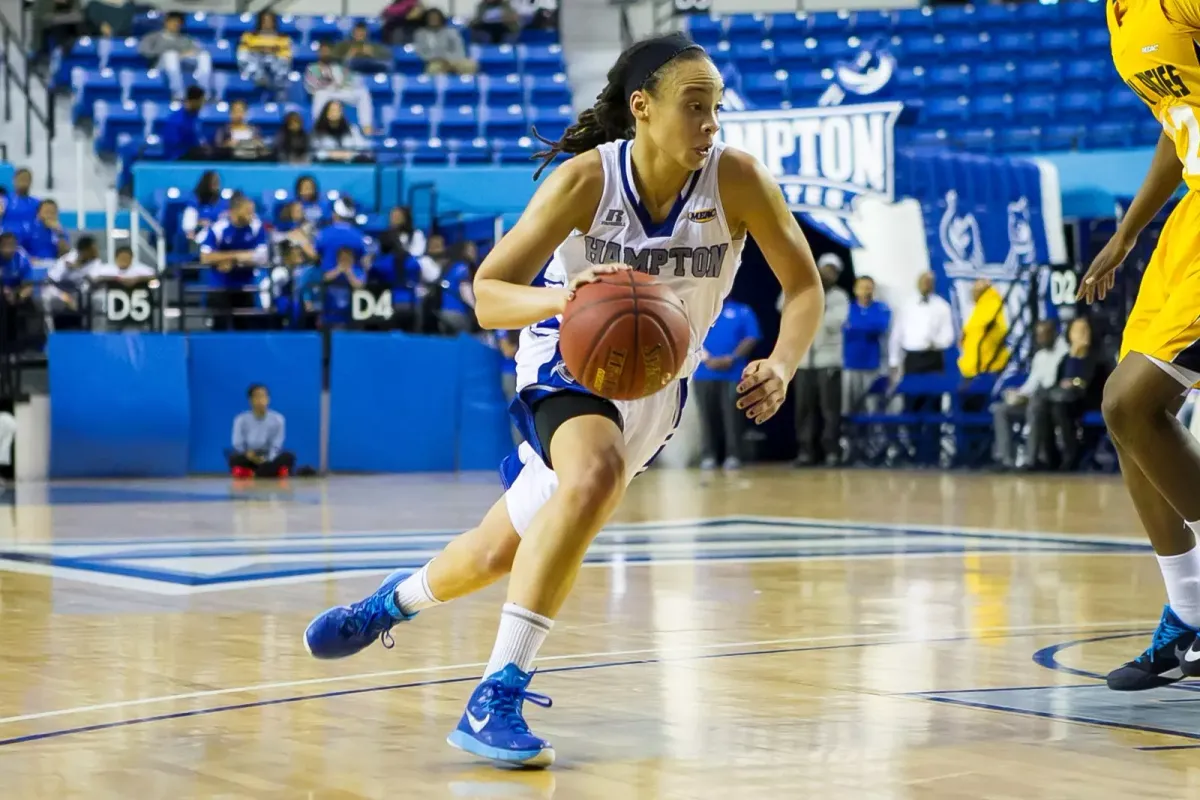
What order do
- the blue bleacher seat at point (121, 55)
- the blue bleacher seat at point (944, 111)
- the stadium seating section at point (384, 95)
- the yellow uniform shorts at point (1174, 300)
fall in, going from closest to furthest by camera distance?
the yellow uniform shorts at point (1174, 300), the stadium seating section at point (384, 95), the blue bleacher seat at point (121, 55), the blue bleacher seat at point (944, 111)

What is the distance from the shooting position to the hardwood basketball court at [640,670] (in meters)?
3.71

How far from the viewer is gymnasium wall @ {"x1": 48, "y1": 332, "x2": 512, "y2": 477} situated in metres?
15.8

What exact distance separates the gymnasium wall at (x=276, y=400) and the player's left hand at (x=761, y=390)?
1255 centimetres

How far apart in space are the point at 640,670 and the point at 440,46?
60.9 ft

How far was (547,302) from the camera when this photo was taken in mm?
3898

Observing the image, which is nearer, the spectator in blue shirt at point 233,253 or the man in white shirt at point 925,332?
the spectator in blue shirt at point 233,253

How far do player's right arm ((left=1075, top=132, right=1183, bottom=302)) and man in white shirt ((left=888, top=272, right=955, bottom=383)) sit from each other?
39.2ft

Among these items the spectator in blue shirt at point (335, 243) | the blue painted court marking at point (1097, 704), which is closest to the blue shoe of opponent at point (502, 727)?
the blue painted court marking at point (1097, 704)

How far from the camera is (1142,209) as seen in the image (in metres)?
4.98

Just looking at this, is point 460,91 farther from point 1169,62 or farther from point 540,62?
point 1169,62

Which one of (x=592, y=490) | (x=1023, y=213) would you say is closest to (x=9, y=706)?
(x=592, y=490)

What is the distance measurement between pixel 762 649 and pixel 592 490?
186 centimetres

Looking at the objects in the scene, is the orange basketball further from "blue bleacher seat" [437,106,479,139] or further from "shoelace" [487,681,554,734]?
"blue bleacher seat" [437,106,479,139]

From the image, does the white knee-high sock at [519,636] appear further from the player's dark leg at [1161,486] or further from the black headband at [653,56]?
the player's dark leg at [1161,486]
